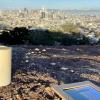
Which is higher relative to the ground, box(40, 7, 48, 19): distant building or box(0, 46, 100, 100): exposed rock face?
box(0, 46, 100, 100): exposed rock face

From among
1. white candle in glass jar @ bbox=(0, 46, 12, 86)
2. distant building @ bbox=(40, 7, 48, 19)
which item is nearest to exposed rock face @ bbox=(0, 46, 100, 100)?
white candle in glass jar @ bbox=(0, 46, 12, 86)

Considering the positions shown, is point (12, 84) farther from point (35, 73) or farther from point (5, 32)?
point (5, 32)

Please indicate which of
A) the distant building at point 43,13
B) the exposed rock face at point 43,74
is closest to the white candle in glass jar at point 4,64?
the exposed rock face at point 43,74

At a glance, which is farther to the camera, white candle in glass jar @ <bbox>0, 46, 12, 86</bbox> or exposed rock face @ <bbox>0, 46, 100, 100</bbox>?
exposed rock face @ <bbox>0, 46, 100, 100</bbox>

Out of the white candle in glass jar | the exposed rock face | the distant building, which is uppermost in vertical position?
the white candle in glass jar

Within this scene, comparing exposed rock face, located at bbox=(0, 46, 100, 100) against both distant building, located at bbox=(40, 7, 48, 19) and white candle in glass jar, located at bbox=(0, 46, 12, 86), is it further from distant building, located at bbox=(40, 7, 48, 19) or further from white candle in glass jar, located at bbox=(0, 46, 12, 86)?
distant building, located at bbox=(40, 7, 48, 19)

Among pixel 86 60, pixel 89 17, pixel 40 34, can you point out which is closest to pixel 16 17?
pixel 89 17

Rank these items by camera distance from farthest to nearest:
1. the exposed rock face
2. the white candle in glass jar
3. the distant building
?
the distant building, the exposed rock face, the white candle in glass jar

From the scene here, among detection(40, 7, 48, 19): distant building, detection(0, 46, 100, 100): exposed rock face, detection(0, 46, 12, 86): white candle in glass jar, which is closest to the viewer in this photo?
detection(0, 46, 12, 86): white candle in glass jar
